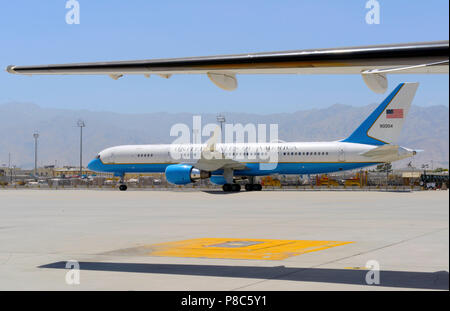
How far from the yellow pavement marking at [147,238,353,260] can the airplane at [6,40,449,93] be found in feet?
11.9

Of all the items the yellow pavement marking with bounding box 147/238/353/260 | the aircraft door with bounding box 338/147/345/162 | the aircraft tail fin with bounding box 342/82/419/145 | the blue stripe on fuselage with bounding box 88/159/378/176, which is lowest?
the yellow pavement marking with bounding box 147/238/353/260

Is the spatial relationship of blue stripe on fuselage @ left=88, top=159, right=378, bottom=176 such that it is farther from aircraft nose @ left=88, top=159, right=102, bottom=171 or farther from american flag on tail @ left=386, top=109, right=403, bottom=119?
american flag on tail @ left=386, top=109, right=403, bottom=119

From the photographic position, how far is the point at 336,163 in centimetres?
5062

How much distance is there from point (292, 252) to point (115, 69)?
538cm

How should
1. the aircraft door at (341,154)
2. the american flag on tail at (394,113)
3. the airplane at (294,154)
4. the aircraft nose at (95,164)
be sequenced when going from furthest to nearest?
the aircraft nose at (95,164) → the aircraft door at (341,154) → the american flag on tail at (394,113) → the airplane at (294,154)

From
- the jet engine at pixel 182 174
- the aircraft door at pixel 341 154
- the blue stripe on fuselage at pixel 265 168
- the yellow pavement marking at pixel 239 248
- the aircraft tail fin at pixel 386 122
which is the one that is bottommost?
the yellow pavement marking at pixel 239 248

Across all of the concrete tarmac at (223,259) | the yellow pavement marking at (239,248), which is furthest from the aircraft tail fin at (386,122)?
the yellow pavement marking at (239,248)

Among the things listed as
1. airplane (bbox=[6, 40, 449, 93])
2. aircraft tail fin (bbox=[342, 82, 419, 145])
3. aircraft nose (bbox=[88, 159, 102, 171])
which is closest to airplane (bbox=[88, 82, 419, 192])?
aircraft tail fin (bbox=[342, 82, 419, 145])

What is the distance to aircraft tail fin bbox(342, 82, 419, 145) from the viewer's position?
49.6 m

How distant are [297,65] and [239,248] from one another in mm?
5110

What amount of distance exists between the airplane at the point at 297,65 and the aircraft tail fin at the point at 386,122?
1564 inches

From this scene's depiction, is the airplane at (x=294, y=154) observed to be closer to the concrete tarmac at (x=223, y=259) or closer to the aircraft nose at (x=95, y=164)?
the aircraft nose at (x=95, y=164)

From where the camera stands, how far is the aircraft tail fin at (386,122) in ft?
163
